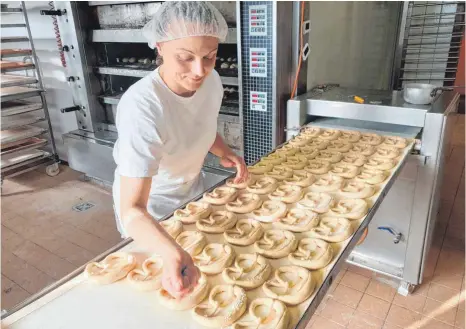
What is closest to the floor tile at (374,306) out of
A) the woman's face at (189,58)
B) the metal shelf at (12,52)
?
the woman's face at (189,58)

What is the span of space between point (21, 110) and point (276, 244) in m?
3.31

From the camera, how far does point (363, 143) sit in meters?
1.88

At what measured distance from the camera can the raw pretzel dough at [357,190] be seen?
1.36m

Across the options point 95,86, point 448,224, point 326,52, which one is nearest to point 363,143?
point 326,52

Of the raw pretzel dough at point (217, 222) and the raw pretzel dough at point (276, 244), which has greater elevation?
the raw pretzel dough at point (217, 222)

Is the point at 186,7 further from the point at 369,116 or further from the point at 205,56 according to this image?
the point at 369,116

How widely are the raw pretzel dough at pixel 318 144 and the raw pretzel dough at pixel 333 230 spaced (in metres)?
0.68

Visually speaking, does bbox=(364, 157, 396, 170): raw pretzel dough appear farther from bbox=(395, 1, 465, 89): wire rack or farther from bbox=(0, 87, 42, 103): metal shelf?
bbox=(0, 87, 42, 103): metal shelf

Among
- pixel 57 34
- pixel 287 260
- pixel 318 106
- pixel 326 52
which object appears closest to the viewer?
pixel 287 260

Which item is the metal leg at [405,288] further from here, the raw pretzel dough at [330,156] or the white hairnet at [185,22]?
the white hairnet at [185,22]

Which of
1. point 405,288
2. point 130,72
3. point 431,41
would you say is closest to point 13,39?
point 130,72

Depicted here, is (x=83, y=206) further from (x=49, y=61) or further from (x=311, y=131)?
(x=311, y=131)

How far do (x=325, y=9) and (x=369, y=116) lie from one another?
0.87m

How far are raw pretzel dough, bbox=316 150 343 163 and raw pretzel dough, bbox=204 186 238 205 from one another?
0.52 metres
